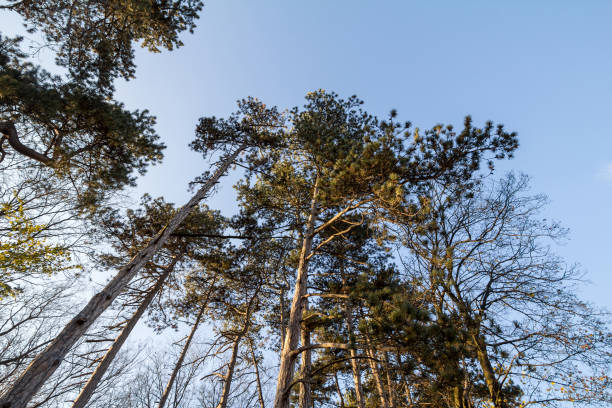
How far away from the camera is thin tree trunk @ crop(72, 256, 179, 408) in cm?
636

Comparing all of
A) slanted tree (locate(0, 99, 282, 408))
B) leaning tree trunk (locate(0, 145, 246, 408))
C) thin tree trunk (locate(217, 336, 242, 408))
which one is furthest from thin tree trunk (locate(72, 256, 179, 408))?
leaning tree trunk (locate(0, 145, 246, 408))

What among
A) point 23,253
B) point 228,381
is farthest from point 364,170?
point 23,253

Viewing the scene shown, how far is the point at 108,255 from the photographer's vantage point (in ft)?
30.1

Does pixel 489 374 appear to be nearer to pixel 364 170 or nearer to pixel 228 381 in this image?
pixel 364 170

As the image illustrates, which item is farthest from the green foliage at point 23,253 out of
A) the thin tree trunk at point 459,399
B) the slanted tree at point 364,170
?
the thin tree trunk at point 459,399

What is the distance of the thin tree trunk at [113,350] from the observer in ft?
20.9

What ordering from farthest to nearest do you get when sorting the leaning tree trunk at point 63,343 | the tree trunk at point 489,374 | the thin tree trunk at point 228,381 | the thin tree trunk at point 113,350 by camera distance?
the thin tree trunk at point 228,381 → the thin tree trunk at point 113,350 → the tree trunk at point 489,374 → the leaning tree trunk at point 63,343

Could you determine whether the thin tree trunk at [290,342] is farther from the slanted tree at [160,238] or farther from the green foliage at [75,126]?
the green foliage at [75,126]

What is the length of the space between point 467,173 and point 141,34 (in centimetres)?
978

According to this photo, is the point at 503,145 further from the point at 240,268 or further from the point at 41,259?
the point at 41,259

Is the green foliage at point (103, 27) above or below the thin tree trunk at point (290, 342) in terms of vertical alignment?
above

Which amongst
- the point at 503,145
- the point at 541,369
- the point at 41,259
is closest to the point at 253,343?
the point at 41,259

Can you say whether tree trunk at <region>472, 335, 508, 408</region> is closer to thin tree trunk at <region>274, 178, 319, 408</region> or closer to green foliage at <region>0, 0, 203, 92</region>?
thin tree trunk at <region>274, 178, 319, 408</region>

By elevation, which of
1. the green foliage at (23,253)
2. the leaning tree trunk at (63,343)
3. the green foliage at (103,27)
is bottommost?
the leaning tree trunk at (63,343)
